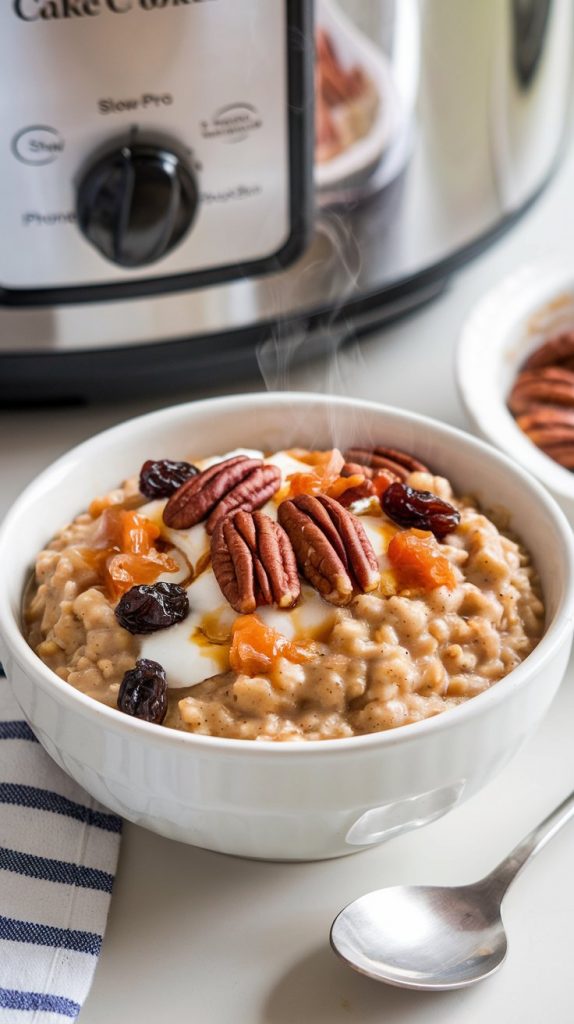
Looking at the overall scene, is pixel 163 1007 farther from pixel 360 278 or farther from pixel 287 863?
pixel 360 278

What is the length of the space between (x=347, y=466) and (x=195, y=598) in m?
0.17

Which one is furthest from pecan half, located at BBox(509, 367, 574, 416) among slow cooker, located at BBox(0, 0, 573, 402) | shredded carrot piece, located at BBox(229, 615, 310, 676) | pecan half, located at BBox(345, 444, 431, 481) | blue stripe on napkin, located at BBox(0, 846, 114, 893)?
blue stripe on napkin, located at BBox(0, 846, 114, 893)

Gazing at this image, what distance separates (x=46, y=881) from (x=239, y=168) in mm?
580

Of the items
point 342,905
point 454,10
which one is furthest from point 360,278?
point 342,905

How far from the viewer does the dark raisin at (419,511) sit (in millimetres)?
816

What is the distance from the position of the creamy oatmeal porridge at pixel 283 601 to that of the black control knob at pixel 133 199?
0.21m

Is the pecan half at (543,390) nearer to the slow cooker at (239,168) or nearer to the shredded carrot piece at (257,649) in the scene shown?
the slow cooker at (239,168)

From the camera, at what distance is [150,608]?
2.44 ft

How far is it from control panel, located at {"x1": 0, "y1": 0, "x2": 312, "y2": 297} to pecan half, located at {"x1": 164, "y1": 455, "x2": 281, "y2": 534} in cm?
23

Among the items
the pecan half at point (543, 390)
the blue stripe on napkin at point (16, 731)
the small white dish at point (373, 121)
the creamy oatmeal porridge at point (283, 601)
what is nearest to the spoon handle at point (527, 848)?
the creamy oatmeal porridge at point (283, 601)

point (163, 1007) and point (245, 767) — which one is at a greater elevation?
point (245, 767)

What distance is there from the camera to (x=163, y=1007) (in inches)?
27.4

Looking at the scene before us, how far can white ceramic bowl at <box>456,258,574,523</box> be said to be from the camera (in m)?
1.00

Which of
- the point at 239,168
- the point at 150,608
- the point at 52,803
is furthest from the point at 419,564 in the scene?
the point at 239,168
